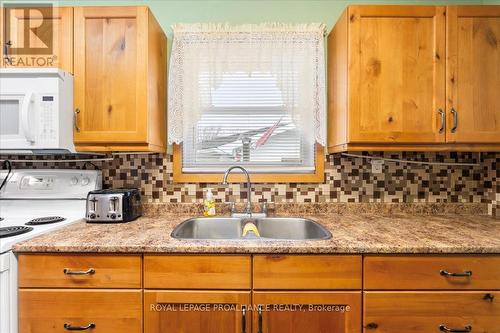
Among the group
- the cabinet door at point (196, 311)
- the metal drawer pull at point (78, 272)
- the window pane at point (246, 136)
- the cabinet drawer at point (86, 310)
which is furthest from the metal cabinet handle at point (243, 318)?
the window pane at point (246, 136)

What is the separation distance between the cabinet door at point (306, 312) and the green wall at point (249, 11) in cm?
168

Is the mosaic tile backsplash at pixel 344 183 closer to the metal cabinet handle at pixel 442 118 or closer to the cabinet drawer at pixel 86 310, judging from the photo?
the metal cabinet handle at pixel 442 118

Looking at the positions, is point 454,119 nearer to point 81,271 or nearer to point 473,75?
point 473,75

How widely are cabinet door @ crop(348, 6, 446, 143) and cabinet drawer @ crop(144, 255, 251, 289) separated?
3.11ft

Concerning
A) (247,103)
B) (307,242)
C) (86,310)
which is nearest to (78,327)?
(86,310)

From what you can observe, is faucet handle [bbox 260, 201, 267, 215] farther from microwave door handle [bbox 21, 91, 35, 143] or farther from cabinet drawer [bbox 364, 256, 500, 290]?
microwave door handle [bbox 21, 91, 35, 143]

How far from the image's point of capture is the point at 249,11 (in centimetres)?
197

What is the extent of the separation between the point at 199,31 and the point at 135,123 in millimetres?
773

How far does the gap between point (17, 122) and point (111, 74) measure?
1.76 ft

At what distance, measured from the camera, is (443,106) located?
158cm

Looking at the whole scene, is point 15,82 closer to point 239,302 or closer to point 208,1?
point 208,1

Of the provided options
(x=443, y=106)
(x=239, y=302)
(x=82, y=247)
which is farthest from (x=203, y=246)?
(x=443, y=106)

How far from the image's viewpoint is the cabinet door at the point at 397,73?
5.15 ft

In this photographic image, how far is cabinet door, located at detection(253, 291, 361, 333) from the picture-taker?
126 cm
